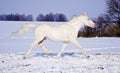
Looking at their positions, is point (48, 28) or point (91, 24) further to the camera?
point (91, 24)

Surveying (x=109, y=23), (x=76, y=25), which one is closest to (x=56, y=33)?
(x=76, y=25)

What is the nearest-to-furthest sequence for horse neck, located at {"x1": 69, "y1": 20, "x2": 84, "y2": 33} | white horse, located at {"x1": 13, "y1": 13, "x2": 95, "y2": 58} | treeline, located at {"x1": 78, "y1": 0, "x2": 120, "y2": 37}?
white horse, located at {"x1": 13, "y1": 13, "x2": 95, "y2": 58}
horse neck, located at {"x1": 69, "y1": 20, "x2": 84, "y2": 33}
treeline, located at {"x1": 78, "y1": 0, "x2": 120, "y2": 37}

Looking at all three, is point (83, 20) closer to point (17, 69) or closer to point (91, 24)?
point (91, 24)

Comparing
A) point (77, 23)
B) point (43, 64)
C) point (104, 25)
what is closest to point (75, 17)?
point (77, 23)

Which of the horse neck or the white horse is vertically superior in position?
the horse neck

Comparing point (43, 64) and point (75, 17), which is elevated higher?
point (75, 17)

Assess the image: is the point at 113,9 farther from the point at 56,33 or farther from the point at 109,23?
the point at 56,33

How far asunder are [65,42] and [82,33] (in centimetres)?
3247

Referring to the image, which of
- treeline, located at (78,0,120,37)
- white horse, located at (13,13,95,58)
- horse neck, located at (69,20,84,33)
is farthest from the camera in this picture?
treeline, located at (78,0,120,37)

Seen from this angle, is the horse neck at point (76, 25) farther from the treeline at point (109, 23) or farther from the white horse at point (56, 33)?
the treeline at point (109, 23)

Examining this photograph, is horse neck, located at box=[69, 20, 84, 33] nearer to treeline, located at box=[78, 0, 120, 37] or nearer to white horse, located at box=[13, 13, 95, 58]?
white horse, located at box=[13, 13, 95, 58]

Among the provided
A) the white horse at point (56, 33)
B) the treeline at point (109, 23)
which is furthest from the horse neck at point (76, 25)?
the treeline at point (109, 23)

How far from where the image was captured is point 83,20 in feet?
38.0

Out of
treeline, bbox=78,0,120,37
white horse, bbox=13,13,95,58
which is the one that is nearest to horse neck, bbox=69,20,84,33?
white horse, bbox=13,13,95,58
